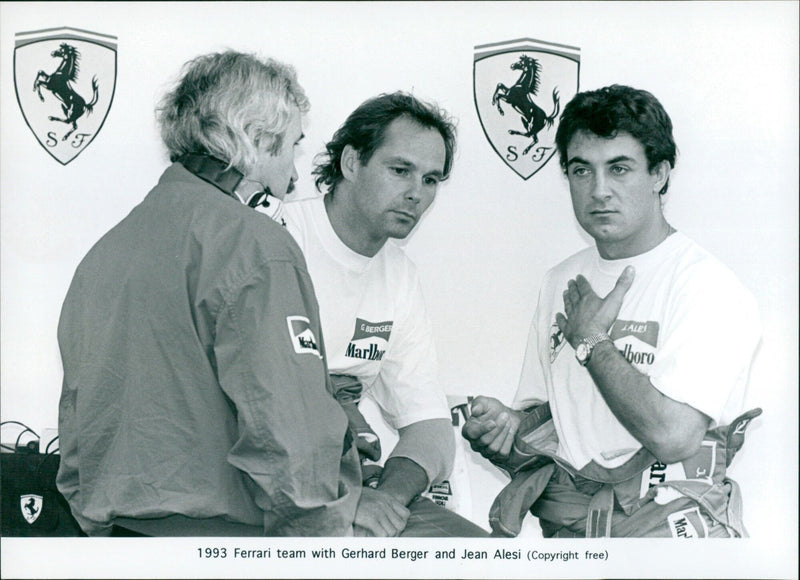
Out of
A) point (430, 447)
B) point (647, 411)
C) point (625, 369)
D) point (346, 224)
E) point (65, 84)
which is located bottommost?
point (430, 447)

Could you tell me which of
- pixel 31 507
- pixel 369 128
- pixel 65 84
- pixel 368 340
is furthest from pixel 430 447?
pixel 65 84

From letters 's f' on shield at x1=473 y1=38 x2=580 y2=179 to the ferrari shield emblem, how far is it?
1.83 m

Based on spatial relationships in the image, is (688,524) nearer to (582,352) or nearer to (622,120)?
(582,352)

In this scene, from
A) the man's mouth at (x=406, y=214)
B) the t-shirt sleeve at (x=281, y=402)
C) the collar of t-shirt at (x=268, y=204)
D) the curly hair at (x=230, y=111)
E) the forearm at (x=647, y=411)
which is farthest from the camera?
the man's mouth at (x=406, y=214)

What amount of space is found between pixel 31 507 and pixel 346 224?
133 cm

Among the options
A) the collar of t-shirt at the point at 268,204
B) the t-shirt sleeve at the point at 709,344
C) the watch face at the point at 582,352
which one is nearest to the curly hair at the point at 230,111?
the collar of t-shirt at the point at 268,204

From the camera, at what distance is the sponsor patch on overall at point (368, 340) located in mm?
2814

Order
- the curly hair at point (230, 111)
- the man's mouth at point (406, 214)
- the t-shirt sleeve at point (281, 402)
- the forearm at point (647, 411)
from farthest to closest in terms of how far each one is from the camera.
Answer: the man's mouth at point (406, 214) → the forearm at point (647, 411) → the curly hair at point (230, 111) → the t-shirt sleeve at point (281, 402)

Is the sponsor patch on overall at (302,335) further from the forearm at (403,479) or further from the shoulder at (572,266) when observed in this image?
the shoulder at (572,266)

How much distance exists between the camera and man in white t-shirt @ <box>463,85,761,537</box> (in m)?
2.80

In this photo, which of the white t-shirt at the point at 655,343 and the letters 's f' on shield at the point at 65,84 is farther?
the letters 's f' on shield at the point at 65,84

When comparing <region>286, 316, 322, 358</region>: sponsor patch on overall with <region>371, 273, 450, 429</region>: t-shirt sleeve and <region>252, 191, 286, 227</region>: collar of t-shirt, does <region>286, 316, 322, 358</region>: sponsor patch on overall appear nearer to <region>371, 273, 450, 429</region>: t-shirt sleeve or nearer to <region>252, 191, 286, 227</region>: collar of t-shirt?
<region>252, 191, 286, 227</region>: collar of t-shirt

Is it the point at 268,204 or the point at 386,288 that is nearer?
the point at 268,204

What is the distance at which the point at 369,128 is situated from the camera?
2867 millimetres
